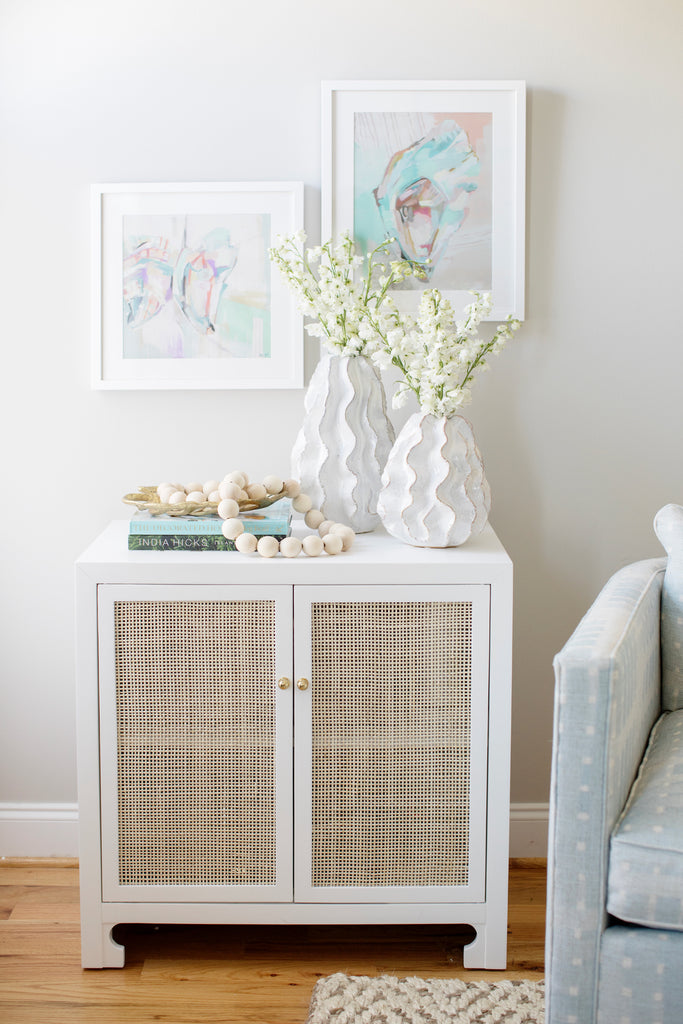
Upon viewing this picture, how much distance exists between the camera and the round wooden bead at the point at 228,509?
187 centimetres

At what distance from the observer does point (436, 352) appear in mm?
1830

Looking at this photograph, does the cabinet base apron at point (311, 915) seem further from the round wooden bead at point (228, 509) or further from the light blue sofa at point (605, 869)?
the round wooden bead at point (228, 509)

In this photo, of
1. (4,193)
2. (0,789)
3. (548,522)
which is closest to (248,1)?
(4,193)

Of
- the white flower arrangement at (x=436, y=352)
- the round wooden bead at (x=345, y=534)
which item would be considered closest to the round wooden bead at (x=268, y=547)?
the round wooden bead at (x=345, y=534)

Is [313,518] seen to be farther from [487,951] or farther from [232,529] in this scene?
[487,951]

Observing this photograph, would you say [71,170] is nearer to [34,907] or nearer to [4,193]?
[4,193]

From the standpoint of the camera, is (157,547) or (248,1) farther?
(248,1)

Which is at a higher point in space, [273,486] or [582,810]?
[273,486]

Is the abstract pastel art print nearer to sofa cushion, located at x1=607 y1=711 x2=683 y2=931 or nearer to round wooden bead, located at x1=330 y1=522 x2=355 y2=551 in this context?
round wooden bead, located at x1=330 y1=522 x2=355 y2=551

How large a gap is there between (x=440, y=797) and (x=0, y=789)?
1.16 meters

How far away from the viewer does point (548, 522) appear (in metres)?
2.32

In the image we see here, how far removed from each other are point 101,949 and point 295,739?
0.58 meters

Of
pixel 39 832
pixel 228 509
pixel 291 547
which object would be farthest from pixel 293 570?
pixel 39 832

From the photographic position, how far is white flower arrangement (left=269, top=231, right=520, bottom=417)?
1.85m
